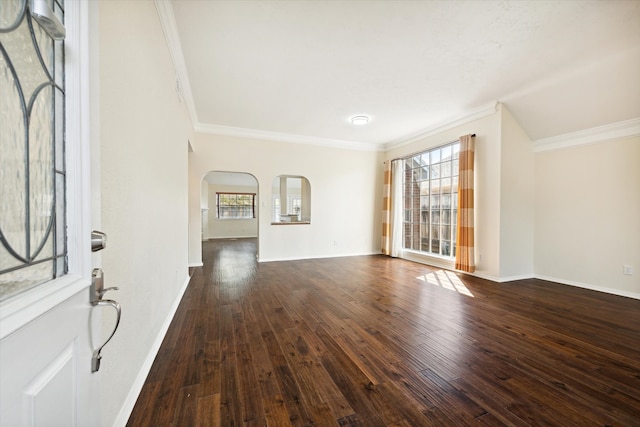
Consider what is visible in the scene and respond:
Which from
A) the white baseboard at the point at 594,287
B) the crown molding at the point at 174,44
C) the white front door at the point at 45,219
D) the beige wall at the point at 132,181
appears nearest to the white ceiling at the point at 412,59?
the crown molding at the point at 174,44

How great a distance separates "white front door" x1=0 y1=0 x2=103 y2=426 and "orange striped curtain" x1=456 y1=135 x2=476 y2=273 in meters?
4.48

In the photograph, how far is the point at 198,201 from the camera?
4910mm

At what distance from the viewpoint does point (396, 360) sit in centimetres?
179

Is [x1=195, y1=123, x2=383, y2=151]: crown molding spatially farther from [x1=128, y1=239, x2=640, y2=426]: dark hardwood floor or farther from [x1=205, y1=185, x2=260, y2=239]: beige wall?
[x1=205, y1=185, x2=260, y2=239]: beige wall

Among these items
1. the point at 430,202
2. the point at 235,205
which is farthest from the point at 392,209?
the point at 235,205

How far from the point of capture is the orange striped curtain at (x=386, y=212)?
5.89 meters

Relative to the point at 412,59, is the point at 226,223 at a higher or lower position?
lower

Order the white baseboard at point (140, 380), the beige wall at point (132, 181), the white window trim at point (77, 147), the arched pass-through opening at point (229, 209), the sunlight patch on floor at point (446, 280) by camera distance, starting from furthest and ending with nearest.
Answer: the arched pass-through opening at point (229, 209) → the sunlight patch on floor at point (446, 280) → the white baseboard at point (140, 380) → the beige wall at point (132, 181) → the white window trim at point (77, 147)

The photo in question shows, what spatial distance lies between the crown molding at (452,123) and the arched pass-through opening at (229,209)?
5.96 m

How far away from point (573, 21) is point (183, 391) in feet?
13.5

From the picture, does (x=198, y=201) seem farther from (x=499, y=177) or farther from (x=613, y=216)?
(x=613, y=216)

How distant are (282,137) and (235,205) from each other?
5900mm

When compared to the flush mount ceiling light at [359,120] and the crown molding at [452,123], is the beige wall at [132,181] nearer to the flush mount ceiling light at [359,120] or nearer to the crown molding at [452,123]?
the flush mount ceiling light at [359,120]

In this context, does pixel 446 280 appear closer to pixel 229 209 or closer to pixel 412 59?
pixel 412 59
